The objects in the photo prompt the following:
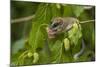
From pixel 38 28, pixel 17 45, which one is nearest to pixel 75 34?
pixel 38 28

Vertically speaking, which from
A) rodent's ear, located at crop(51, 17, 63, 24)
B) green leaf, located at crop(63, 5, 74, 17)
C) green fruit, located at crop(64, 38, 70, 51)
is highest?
green leaf, located at crop(63, 5, 74, 17)

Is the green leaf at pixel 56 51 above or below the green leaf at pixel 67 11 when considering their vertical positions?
below

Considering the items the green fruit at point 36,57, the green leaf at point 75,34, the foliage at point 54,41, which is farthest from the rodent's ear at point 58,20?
the green fruit at point 36,57

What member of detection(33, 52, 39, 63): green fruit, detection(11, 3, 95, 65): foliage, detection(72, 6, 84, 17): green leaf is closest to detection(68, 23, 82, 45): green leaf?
detection(11, 3, 95, 65): foliage

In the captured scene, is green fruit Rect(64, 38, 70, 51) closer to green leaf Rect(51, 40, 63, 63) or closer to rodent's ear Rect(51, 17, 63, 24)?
green leaf Rect(51, 40, 63, 63)

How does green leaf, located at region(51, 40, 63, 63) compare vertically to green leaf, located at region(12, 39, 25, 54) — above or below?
below

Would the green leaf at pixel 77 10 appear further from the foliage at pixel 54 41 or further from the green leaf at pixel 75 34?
the green leaf at pixel 75 34

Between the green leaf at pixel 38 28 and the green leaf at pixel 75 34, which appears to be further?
the green leaf at pixel 75 34

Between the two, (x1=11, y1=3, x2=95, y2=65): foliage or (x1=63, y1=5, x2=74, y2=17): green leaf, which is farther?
(x1=63, y1=5, x2=74, y2=17): green leaf

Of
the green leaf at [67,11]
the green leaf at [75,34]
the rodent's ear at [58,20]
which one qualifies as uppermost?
the green leaf at [67,11]
